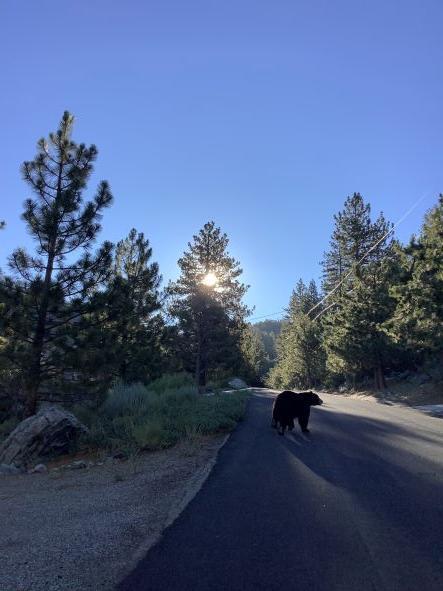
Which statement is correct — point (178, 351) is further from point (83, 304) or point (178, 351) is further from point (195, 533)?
point (195, 533)

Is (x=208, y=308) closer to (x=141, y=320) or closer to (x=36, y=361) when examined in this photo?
(x=141, y=320)

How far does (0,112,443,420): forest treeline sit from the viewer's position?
534 inches

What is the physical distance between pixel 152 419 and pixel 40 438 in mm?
2819

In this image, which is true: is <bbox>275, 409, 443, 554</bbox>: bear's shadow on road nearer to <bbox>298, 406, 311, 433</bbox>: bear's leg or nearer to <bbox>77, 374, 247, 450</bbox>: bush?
<bbox>298, 406, 311, 433</bbox>: bear's leg

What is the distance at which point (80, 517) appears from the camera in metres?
6.05

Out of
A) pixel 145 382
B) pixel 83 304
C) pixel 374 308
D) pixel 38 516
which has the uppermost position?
pixel 374 308

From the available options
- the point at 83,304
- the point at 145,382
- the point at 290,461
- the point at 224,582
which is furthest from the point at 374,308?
the point at 224,582

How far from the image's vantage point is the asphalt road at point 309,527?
157 inches

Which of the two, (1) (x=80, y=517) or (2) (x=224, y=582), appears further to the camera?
(1) (x=80, y=517)

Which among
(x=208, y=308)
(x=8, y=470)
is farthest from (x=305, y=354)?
(x=8, y=470)

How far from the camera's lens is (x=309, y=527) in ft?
16.8

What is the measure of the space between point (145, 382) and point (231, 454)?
16243 mm

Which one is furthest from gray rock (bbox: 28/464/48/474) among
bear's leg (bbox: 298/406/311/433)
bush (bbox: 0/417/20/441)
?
bear's leg (bbox: 298/406/311/433)

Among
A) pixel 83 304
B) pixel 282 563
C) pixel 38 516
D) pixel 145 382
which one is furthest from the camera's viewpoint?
pixel 145 382
